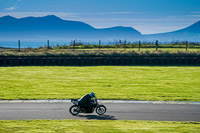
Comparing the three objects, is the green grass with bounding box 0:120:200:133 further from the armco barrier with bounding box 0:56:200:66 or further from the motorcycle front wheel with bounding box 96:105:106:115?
the armco barrier with bounding box 0:56:200:66

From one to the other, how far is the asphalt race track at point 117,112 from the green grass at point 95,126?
900mm

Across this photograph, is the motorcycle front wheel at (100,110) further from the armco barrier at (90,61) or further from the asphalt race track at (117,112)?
the armco barrier at (90,61)

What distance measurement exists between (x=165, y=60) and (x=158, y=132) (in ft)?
80.9

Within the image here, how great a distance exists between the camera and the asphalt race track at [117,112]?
40.8ft

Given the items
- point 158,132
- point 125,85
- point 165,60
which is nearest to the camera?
point 158,132

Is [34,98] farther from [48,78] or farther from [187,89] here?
[187,89]

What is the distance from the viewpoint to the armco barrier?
33000 millimetres

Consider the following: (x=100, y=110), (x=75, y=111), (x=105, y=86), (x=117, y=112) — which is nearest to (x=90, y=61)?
(x=105, y=86)

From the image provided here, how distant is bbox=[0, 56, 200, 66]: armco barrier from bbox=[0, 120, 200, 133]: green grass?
71.2 feet

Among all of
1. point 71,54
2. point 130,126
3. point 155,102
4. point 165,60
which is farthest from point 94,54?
point 130,126

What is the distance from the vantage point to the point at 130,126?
35.1ft

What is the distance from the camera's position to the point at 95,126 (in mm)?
10703

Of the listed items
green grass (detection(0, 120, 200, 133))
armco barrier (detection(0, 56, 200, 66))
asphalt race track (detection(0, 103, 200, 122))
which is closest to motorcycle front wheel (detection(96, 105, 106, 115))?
asphalt race track (detection(0, 103, 200, 122))

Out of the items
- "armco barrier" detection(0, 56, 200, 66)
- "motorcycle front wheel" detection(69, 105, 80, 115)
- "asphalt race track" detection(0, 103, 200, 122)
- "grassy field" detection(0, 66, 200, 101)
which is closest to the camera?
"asphalt race track" detection(0, 103, 200, 122)
